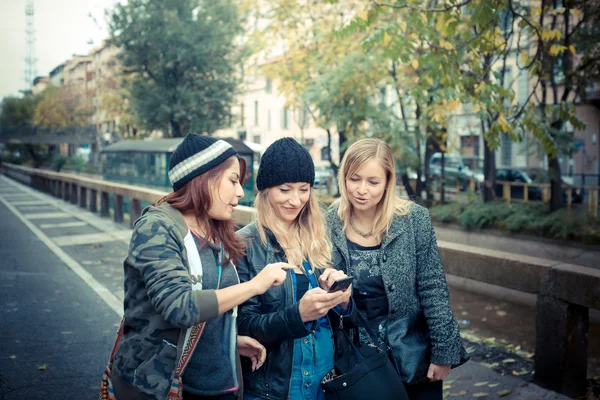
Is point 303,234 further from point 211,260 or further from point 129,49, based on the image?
point 129,49

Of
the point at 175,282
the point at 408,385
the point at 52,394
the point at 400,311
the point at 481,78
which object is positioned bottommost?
the point at 52,394

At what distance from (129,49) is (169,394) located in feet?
85.7

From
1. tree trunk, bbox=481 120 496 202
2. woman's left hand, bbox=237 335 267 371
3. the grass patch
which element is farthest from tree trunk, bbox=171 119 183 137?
woman's left hand, bbox=237 335 267 371

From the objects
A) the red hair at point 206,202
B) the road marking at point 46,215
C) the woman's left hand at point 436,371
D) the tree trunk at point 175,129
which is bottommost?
the road marking at point 46,215

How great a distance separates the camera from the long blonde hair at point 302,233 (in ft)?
7.95

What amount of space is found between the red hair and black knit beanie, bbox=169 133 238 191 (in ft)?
0.08

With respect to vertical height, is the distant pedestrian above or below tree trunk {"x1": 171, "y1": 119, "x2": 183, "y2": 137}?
below

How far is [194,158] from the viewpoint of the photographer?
7.19 feet

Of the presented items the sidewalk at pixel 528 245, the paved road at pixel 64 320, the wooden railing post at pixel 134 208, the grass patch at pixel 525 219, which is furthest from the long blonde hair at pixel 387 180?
the wooden railing post at pixel 134 208

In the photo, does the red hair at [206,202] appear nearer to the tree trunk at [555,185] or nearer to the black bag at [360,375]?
the black bag at [360,375]

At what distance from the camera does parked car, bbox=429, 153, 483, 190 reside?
15500mm

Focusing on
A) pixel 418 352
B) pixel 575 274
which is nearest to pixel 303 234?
pixel 418 352

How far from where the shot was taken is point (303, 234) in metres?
2.50

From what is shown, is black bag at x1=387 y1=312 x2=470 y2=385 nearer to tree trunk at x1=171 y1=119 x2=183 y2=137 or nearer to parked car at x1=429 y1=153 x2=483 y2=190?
parked car at x1=429 y1=153 x2=483 y2=190
